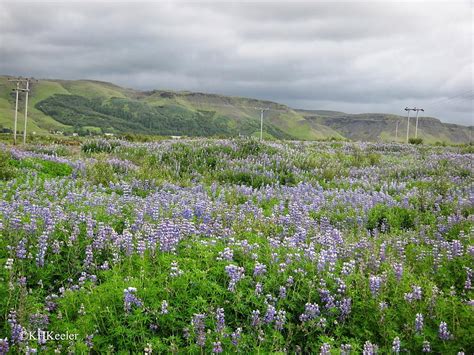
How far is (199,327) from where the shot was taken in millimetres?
3896

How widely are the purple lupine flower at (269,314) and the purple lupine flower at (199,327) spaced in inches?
23.5

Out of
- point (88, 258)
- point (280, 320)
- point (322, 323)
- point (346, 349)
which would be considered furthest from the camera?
point (88, 258)

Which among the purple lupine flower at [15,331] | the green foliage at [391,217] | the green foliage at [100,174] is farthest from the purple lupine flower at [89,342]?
the green foliage at [100,174]

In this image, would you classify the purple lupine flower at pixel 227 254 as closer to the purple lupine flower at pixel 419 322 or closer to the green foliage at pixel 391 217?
the purple lupine flower at pixel 419 322

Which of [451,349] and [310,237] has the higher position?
[310,237]

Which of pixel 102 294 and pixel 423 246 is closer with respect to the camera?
pixel 102 294

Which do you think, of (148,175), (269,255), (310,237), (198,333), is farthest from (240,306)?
(148,175)

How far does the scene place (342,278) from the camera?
5098 millimetres

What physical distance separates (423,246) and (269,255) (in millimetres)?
3020

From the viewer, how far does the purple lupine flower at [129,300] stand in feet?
13.3

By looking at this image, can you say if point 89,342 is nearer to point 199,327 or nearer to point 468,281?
point 199,327

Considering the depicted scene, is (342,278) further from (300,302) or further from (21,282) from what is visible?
(21,282)

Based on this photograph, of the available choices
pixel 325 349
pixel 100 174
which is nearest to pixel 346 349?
pixel 325 349

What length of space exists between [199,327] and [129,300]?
28.0 inches
